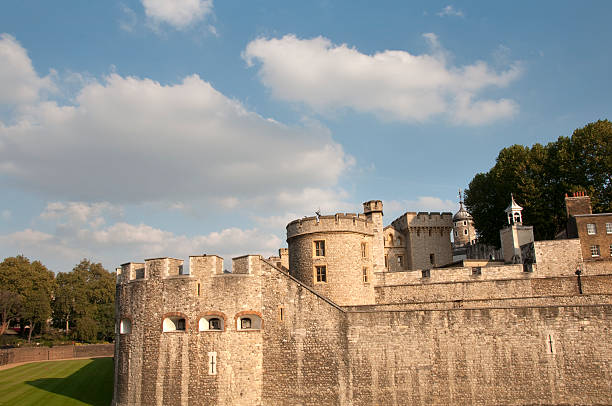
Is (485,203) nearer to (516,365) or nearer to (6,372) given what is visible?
(516,365)

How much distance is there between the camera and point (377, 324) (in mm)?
23469

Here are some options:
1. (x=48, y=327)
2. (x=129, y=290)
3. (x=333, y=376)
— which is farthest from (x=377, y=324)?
(x=48, y=327)

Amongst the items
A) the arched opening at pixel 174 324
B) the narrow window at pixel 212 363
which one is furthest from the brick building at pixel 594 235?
the arched opening at pixel 174 324

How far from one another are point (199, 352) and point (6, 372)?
32.4 metres

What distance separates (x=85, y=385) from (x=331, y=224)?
23295mm

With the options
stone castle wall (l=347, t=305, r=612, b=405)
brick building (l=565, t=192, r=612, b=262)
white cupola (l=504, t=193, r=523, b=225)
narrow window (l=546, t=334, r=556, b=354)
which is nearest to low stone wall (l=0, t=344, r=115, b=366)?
stone castle wall (l=347, t=305, r=612, b=405)

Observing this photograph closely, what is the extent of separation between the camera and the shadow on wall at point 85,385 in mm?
31203

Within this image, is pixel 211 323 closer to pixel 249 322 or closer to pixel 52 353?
pixel 249 322

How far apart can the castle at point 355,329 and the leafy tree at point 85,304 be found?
4292cm

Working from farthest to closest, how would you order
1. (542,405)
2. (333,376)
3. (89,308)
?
(89,308)
(333,376)
(542,405)

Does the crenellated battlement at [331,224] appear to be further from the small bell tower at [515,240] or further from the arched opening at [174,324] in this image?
the small bell tower at [515,240]

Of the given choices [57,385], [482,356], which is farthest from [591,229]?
[57,385]

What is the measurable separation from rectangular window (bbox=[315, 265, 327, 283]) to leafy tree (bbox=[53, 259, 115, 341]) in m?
48.9

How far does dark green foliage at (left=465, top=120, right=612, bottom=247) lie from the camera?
126 feet
